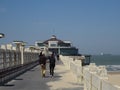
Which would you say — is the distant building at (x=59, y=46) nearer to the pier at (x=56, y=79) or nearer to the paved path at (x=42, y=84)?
the pier at (x=56, y=79)

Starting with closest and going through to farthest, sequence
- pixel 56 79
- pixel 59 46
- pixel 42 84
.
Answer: pixel 42 84 → pixel 56 79 → pixel 59 46

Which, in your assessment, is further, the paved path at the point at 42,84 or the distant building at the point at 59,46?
the distant building at the point at 59,46

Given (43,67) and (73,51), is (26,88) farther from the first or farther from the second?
(73,51)

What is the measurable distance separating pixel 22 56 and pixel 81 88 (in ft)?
68.0

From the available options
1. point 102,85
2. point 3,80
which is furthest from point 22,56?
point 102,85

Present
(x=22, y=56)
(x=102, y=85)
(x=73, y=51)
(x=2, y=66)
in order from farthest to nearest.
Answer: (x=73, y=51) → (x=22, y=56) → (x=2, y=66) → (x=102, y=85)

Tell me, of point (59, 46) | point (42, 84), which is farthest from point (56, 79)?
point (59, 46)

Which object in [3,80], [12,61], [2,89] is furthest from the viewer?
[12,61]

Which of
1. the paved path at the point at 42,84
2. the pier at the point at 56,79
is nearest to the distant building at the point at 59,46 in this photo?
the pier at the point at 56,79

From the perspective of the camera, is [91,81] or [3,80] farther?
[3,80]

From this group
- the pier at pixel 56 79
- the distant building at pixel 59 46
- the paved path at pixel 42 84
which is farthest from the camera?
the distant building at pixel 59 46

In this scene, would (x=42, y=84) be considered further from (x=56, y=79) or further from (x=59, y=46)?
(x=59, y=46)

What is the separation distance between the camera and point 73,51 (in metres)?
163

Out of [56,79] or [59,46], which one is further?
[59,46]
